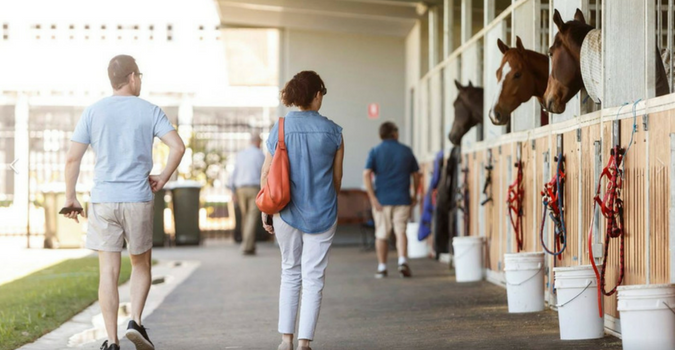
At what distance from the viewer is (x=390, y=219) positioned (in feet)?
38.7

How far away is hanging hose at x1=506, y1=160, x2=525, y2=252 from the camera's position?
367 inches

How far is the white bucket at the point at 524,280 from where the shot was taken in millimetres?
7809

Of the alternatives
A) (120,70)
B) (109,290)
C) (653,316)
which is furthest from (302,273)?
(653,316)

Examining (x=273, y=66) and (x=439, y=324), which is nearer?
(x=439, y=324)

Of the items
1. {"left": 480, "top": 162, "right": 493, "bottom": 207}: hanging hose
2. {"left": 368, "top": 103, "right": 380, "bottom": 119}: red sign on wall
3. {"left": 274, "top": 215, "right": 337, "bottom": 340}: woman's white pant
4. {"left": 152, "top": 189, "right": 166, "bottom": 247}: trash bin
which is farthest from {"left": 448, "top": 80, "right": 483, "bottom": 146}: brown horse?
{"left": 152, "top": 189, "right": 166, "bottom": 247}: trash bin

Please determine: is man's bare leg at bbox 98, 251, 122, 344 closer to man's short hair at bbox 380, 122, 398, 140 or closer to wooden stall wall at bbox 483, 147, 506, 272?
wooden stall wall at bbox 483, 147, 506, 272

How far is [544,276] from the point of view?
848 centimetres

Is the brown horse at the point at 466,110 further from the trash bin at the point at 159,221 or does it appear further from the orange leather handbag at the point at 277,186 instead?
the trash bin at the point at 159,221

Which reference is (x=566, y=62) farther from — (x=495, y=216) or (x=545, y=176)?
(x=495, y=216)

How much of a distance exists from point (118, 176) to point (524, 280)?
10.6 ft

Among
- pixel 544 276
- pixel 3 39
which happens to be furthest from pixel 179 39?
pixel 544 276

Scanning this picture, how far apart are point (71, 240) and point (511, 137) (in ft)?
34.0

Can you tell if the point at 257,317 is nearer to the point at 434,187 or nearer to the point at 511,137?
the point at 511,137

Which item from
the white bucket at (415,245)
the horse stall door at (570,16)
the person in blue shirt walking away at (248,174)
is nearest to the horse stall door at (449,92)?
the white bucket at (415,245)
